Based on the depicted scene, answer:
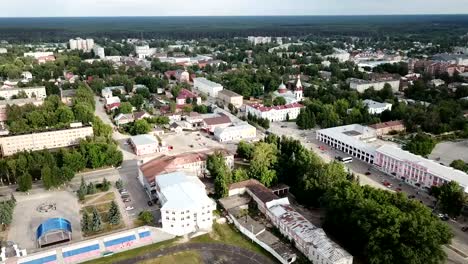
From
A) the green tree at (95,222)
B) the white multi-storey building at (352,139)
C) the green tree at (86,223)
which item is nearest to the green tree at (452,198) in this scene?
the white multi-storey building at (352,139)

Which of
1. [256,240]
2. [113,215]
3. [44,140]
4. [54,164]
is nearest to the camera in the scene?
[256,240]

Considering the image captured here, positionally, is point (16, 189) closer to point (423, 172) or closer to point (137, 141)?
point (137, 141)

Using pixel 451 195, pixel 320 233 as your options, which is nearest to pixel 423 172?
pixel 451 195

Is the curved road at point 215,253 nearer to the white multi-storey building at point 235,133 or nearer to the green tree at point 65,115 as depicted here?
the white multi-storey building at point 235,133

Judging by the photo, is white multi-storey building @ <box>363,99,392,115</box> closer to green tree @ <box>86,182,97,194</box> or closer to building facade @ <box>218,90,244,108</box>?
building facade @ <box>218,90,244,108</box>

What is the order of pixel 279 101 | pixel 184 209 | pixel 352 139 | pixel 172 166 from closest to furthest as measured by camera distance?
1. pixel 184 209
2. pixel 172 166
3. pixel 352 139
4. pixel 279 101

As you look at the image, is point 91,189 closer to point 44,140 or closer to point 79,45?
point 44,140

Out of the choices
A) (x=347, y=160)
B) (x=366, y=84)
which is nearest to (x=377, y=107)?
(x=366, y=84)
